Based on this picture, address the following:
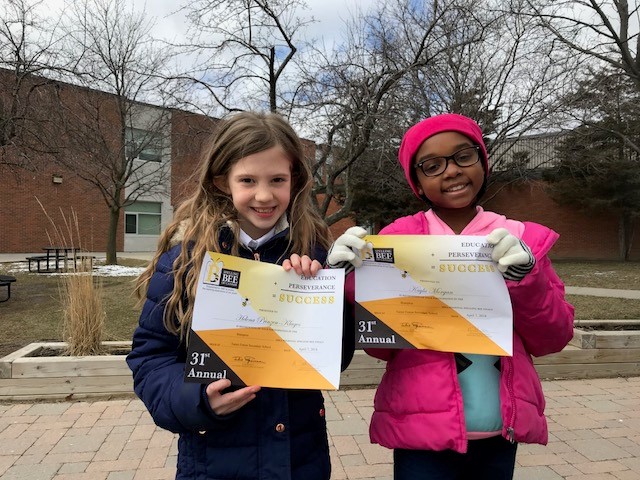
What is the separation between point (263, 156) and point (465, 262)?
0.73m

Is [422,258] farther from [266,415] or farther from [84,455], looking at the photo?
[84,455]

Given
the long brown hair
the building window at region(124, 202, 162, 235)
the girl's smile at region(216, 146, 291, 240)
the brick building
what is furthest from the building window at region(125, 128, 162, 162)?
the building window at region(124, 202, 162, 235)

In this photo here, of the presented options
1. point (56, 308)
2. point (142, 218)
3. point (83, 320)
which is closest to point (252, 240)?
point (83, 320)

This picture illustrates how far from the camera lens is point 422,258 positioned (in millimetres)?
1505

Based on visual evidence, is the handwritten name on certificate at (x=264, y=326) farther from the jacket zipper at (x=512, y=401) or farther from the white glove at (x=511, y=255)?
the jacket zipper at (x=512, y=401)

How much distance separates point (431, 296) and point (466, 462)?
59 centimetres

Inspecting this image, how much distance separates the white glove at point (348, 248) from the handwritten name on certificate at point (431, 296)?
0.06 metres

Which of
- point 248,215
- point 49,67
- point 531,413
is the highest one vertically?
point 49,67

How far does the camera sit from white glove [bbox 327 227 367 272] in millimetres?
1408

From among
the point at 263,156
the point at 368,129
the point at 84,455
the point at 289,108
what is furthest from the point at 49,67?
the point at 263,156

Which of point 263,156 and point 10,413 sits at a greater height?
point 263,156

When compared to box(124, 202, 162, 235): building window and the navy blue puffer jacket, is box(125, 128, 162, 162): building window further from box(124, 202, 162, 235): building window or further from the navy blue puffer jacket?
box(124, 202, 162, 235): building window

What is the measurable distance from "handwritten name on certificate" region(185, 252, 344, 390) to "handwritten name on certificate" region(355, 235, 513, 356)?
0.13m

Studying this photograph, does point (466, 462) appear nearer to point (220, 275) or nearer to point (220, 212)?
point (220, 275)
